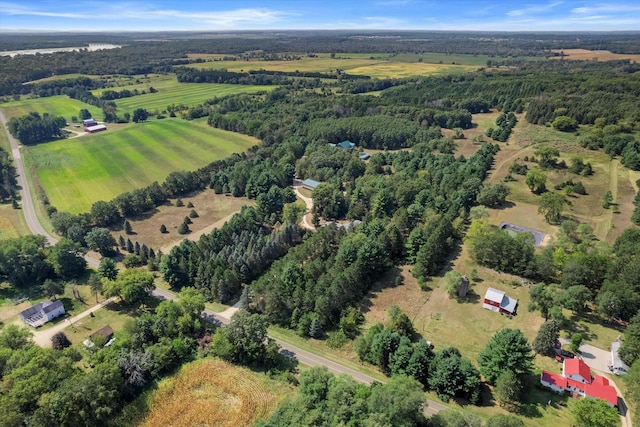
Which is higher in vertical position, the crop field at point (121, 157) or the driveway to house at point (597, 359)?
the crop field at point (121, 157)

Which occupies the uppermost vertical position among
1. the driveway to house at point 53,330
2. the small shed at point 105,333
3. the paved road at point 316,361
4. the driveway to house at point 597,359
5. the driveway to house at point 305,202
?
the driveway to house at point 597,359

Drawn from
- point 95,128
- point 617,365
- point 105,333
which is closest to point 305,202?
point 105,333

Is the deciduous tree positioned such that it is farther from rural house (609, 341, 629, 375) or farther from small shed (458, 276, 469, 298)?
small shed (458, 276, 469, 298)

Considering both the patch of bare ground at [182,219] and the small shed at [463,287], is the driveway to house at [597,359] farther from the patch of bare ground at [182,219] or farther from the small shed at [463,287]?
the patch of bare ground at [182,219]

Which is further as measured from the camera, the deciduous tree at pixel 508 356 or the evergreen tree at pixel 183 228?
the evergreen tree at pixel 183 228

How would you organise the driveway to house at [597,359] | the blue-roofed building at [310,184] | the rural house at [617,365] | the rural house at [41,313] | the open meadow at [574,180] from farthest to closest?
the blue-roofed building at [310,184] → the open meadow at [574,180] → the rural house at [41,313] → the driveway to house at [597,359] → the rural house at [617,365]

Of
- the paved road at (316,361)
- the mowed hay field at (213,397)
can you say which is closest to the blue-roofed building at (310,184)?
the paved road at (316,361)

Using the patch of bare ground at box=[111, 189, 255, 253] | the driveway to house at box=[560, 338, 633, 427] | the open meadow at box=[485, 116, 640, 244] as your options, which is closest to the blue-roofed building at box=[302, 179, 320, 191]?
the patch of bare ground at box=[111, 189, 255, 253]
